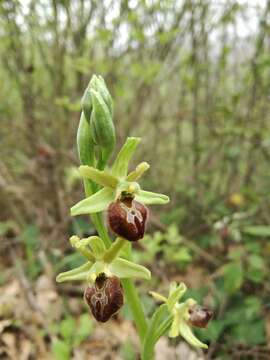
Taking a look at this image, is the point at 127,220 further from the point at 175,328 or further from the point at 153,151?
the point at 153,151

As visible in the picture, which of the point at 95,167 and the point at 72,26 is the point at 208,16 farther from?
the point at 95,167

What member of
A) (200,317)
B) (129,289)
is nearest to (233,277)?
(200,317)

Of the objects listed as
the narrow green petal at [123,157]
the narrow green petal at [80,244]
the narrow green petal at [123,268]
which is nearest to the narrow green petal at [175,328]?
the narrow green petal at [123,268]

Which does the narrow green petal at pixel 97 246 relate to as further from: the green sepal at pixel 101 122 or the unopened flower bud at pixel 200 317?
the unopened flower bud at pixel 200 317

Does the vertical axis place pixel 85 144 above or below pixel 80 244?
above

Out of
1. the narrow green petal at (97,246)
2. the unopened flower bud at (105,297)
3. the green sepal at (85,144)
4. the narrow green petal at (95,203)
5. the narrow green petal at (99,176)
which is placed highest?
the green sepal at (85,144)

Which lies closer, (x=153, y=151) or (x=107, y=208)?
(x=107, y=208)
